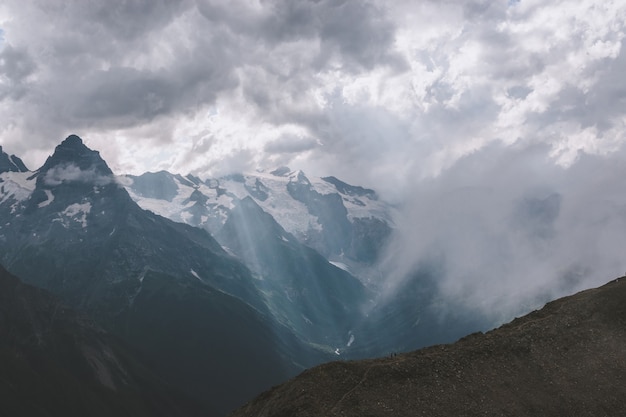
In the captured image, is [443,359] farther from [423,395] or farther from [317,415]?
[317,415]

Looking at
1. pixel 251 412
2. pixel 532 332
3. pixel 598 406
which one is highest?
pixel 251 412

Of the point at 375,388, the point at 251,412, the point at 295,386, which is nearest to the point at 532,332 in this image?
the point at 375,388

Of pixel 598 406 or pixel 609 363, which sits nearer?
pixel 598 406

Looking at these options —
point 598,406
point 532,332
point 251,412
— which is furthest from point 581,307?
point 251,412

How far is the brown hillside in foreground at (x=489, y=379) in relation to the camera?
79.6 metres

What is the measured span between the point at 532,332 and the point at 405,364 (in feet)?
85.1

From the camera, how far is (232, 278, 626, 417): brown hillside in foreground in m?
79.6

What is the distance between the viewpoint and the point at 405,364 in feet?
285

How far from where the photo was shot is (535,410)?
264 feet

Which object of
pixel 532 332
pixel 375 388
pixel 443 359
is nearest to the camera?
pixel 375 388

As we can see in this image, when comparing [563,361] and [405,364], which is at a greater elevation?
[405,364]

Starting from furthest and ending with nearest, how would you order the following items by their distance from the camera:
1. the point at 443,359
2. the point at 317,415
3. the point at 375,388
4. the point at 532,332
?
the point at 532,332 → the point at 443,359 → the point at 375,388 → the point at 317,415

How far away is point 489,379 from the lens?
8588 centimetres

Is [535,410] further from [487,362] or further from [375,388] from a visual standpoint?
A: [375,388]
